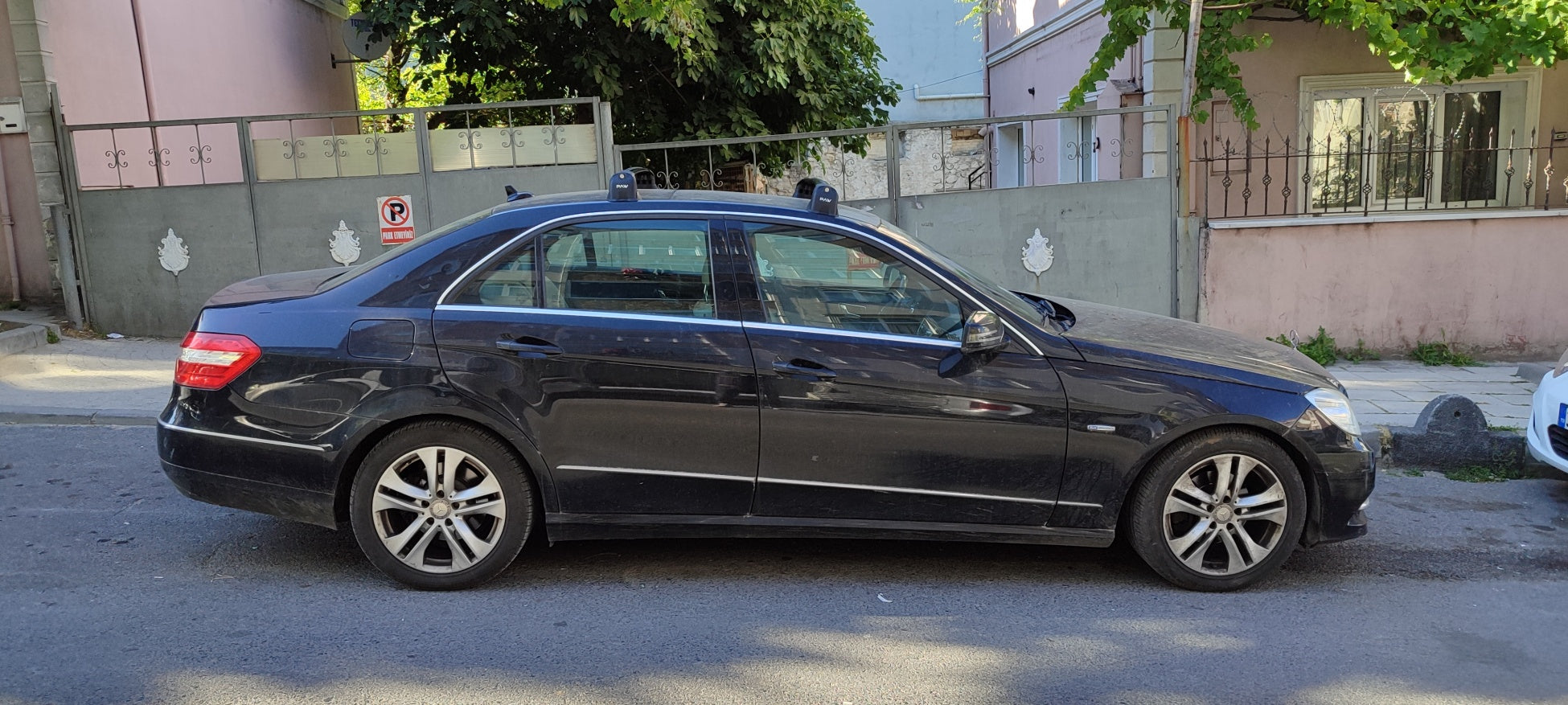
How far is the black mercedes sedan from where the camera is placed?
14.4 feet

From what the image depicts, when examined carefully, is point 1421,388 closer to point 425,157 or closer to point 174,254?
point 425,157

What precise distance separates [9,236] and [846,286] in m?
8.89

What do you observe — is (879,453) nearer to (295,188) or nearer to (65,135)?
(295,188)

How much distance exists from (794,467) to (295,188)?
687cm

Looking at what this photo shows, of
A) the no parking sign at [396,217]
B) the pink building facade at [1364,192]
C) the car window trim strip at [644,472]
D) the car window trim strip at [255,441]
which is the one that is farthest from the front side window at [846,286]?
the no parking sign at [396,217]

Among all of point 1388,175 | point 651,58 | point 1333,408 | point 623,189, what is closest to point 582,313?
point 623,189

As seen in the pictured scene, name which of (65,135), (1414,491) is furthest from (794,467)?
(65,135)

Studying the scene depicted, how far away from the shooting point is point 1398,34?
8781 millimetres

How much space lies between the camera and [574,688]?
12.1 ft

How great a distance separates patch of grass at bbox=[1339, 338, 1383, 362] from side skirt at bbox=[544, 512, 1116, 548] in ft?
21.1

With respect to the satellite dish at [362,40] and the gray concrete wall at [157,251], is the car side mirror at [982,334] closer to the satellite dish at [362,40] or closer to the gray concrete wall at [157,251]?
the gray concrete wall at [157,251]

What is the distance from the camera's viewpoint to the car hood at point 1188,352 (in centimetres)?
454

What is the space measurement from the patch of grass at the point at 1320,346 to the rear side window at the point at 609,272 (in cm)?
691

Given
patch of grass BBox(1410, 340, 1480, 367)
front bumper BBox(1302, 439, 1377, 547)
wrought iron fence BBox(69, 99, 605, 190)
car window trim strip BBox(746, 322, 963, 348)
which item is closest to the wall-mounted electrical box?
wrought iron fence BBox(69, 99, 605, 190)
